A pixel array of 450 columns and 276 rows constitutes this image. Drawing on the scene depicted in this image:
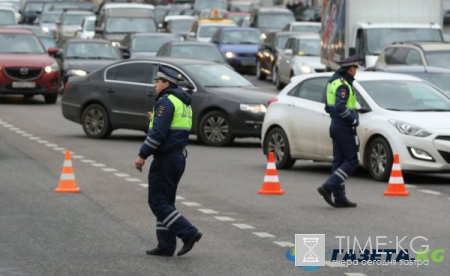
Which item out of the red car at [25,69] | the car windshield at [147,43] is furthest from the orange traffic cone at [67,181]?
the car windshield at [147,43]

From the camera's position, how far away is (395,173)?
1709 centimetres

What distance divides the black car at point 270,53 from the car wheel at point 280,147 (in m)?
24.2

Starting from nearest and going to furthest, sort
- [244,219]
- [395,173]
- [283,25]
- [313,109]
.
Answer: [244,219]
[395,173]
[313,109]
[283,25]

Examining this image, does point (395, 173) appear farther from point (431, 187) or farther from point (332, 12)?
point (332, 12)

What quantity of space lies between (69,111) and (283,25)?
3121 centimetres

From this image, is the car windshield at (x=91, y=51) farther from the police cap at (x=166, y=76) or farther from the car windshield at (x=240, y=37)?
the police cap at (x=166, y=76)

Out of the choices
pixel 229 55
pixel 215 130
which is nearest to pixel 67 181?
pixel 215 130

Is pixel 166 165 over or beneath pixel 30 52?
over

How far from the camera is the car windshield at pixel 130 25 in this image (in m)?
48.3

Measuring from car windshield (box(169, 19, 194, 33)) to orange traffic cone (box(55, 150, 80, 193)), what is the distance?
42684mm

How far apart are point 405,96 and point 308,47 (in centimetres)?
2404

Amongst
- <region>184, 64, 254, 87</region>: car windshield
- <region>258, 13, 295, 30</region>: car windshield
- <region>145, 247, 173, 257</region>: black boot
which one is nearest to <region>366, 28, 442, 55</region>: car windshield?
<region>184, 64, 254, 87</region>: car windshield

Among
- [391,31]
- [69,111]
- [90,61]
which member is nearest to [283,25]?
[90,61]

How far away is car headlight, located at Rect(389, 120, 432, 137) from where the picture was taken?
18609 mm
